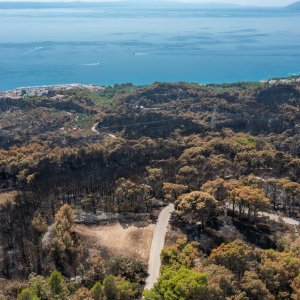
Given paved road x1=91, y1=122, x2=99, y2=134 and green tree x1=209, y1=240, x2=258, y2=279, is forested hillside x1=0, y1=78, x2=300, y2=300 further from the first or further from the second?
paved road x1=91, y1=122, x2=99, y2=134

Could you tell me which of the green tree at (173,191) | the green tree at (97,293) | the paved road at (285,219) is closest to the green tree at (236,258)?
the green tree at (97,293)

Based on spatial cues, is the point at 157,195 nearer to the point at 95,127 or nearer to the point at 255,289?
the point at 255,289

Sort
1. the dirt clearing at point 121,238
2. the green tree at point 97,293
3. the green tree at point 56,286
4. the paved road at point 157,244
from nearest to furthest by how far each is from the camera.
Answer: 1. the green tree at point 97,293
2. the green tree at point 56,286
3. the paved road at point 157,244
4. the dirt clearing at point 121,238

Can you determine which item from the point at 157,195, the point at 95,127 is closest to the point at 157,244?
the point at 157,195

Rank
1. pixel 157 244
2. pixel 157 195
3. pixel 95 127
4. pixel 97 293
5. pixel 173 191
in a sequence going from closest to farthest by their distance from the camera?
1. pixel 97 293
2. pixel 157 244
3. pixel 173 191
4. pixel 157 195
5. pixel 95 127

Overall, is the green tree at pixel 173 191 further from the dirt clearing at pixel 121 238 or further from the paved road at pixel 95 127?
the paved road at pixel 95 127

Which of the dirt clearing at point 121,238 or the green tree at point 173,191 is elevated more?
the green tree at point 173,191
